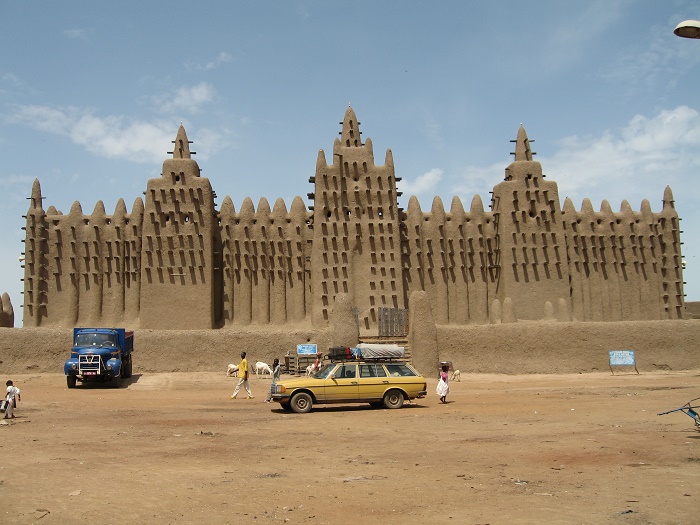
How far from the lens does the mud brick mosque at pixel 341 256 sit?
4184 centimetres

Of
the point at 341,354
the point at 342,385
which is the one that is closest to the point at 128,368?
the point at 341,354

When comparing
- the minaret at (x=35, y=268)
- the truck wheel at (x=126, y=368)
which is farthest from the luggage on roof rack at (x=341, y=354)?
the minaret at (x=35, y=268)

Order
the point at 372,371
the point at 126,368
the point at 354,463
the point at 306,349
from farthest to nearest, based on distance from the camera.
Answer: the point at 306,349
the point at 126,368
the point at 372,371
the point at 354,463

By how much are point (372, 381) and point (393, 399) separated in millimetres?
809

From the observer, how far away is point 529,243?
142ft

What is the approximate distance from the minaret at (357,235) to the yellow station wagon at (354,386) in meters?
22.1

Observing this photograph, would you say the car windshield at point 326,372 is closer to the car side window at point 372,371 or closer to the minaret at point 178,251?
the car side window at point 372,371

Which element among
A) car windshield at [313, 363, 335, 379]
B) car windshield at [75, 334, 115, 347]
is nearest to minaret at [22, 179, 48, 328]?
car windshield at [75, 334, 115, 347]

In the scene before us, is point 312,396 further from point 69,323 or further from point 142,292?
point 69,323

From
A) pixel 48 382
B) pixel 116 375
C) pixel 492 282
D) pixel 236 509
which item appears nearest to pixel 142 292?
pixel 48 382

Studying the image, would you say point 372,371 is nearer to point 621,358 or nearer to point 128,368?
point 128,368

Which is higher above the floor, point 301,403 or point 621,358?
point 621,358

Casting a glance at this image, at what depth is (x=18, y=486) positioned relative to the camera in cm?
952

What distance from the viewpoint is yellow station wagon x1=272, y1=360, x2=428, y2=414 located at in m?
18.3
